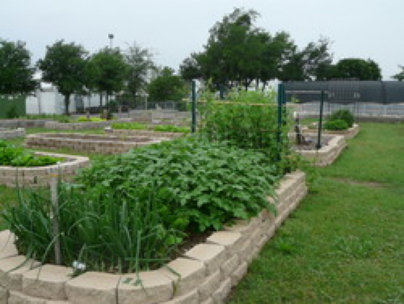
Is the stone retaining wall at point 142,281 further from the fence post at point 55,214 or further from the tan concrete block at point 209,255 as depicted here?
the fence post at point 55,214

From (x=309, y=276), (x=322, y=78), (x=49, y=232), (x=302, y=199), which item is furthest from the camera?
(x=322, y=78)

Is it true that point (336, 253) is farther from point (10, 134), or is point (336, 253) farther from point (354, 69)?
point (354, 69)

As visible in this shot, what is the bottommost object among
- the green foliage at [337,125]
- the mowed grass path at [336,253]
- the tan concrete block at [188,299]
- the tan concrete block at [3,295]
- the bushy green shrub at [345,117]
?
the mowed grass path at [336,253]

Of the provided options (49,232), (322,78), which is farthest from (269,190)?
(322,78)

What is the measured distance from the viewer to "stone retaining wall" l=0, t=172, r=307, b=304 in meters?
2.41

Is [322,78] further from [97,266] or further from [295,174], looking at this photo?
[97,266]

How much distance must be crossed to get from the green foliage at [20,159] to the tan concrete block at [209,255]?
448cm

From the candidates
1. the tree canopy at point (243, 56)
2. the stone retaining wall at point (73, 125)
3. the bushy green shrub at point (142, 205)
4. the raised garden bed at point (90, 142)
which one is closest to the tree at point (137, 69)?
the tree canopy at point (243, 56)

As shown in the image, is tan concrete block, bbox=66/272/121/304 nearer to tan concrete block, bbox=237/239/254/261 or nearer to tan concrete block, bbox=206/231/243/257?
tan concrete block, bbox=206/231/243/257

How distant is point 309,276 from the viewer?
3.40 metres

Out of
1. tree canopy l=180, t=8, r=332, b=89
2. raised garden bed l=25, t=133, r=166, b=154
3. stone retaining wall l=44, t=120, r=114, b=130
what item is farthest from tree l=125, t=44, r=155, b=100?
raised garden bed l=25, t=133, r=166, b=154

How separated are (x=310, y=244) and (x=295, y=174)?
192 centimetres

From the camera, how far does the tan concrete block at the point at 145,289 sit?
2387mm

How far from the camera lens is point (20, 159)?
670 centimetres
